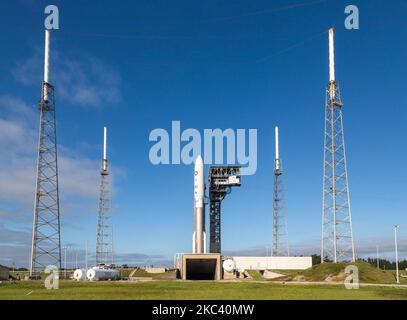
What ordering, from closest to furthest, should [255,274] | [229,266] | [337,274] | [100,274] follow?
1. [337,274]
2. [100,274]
3. [229,266]
4. [255,274]

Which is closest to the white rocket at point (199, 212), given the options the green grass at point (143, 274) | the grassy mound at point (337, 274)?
the green grass at point (143, 274)

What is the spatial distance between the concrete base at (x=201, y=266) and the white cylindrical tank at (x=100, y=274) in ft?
Answer: 45.6

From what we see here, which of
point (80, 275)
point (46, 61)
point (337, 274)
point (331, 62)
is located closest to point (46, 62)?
point (46, 61)

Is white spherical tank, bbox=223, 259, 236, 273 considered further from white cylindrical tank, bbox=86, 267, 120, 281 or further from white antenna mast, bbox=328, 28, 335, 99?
white antenna mast, bbox=328, 28, 335, 99

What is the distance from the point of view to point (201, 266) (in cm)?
10856

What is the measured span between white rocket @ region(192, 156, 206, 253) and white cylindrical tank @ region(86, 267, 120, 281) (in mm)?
20604

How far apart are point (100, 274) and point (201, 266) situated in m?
26.1

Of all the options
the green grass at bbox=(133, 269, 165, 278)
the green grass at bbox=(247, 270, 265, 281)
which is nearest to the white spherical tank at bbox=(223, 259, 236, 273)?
the green grass at bbox=(247, 270, 265, 281)

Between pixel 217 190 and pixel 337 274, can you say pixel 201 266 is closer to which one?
pixel 217 190

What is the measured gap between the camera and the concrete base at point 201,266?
99.2 meters

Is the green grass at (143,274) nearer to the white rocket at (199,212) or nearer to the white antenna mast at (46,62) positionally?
the white rocket at (199,212)

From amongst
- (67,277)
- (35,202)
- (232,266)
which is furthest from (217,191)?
(35,202)
